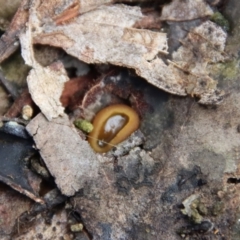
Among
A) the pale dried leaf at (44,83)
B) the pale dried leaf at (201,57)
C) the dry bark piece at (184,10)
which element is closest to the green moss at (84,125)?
the pale dried leaf at (44,83)

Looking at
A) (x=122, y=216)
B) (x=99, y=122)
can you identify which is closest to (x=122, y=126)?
(x=99, y=122)

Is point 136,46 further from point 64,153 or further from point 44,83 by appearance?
point 64,153

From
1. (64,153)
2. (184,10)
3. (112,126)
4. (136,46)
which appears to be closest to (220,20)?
(184,10)

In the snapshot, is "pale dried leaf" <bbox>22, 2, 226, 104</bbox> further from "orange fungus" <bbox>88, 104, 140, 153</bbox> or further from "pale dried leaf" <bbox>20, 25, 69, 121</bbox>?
"orange fungus" <bbox>88, 104, 140, 153</bbox>

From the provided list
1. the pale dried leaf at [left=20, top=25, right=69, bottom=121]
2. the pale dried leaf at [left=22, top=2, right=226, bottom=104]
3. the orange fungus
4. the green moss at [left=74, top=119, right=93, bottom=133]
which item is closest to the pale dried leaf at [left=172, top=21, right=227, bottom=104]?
the pale dried leaf at [left=22, top=2, right=226, bottom=104]

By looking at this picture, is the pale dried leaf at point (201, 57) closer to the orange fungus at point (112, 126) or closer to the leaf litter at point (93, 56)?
the leaf litter at point (93, 56)

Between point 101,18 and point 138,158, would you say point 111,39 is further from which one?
point 138,158
